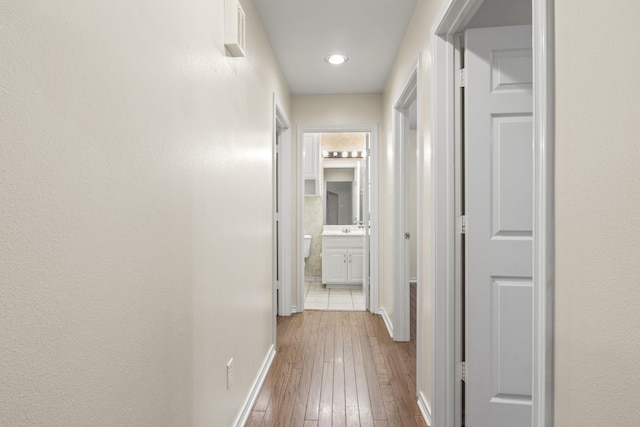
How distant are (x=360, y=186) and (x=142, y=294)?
495cm

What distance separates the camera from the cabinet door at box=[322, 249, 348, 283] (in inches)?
200

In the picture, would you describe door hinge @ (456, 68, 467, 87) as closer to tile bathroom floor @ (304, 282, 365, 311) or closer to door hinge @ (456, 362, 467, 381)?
door hinge @ (456, 362, 467, 381)

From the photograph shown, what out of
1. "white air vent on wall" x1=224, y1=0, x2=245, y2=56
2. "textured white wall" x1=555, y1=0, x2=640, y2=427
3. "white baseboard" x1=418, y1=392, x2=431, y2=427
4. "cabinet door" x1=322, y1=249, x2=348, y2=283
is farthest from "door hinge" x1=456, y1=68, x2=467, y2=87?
"cabinet door" x1=322, y1=249, x2=348, y2=283

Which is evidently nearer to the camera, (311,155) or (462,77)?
(462,77)

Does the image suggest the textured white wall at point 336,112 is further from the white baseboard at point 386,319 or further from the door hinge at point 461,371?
the door hinge at point 461,371

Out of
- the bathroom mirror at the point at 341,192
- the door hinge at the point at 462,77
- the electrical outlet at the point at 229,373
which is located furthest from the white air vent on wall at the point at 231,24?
the bathroom mirror at the point at 341,192

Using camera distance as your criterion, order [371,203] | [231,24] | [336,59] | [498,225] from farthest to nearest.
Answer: [371,203] < [336,59] < [498,225] < [231,24]

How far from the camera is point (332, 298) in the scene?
15.2 ft

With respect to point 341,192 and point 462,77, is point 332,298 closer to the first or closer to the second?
point 341,192

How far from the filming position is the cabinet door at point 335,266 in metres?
5.08

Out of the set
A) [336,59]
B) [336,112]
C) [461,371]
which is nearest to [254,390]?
[461,371]

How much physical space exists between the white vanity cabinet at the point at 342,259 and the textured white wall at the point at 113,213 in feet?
11.4

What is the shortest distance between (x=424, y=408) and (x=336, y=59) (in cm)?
267

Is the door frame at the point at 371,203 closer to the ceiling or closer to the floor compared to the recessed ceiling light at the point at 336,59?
closer to the floor
